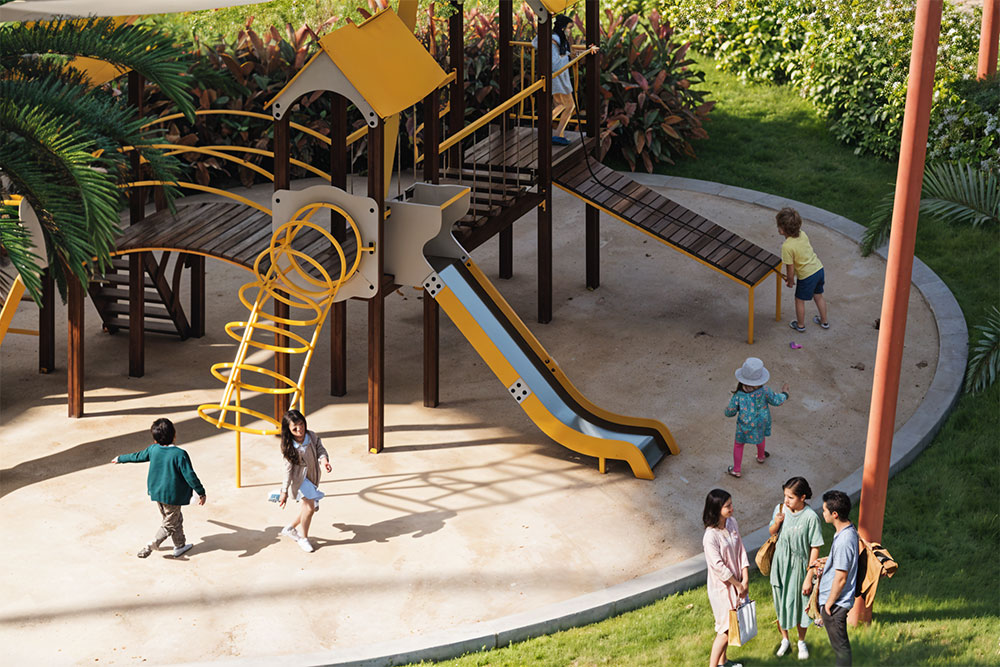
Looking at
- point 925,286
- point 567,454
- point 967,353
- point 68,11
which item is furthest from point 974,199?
point 68,11

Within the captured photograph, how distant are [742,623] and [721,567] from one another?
14.9 inches

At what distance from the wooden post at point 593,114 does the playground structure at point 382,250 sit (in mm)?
982

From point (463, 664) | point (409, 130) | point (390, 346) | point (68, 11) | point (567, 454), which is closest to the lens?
point (463, 664)

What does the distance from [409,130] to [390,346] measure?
515 centimetres

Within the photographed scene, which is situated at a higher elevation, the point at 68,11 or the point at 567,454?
the point at 68,11

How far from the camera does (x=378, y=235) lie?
32.4 feet

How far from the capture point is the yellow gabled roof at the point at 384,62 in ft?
31.1

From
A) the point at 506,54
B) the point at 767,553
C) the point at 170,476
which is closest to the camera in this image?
the point at 767,553

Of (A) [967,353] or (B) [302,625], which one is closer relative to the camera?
(B) [302,625]

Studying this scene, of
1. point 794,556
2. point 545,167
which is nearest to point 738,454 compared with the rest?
point 794,556

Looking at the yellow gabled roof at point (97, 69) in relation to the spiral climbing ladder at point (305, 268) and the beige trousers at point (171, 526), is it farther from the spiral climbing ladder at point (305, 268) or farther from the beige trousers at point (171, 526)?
the beige trousers at point (171, 526)

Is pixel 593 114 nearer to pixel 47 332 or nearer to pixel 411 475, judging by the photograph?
pixel 411 475

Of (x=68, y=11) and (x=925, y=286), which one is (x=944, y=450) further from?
(x=68, y=11)

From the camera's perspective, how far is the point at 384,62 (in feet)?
31.7
